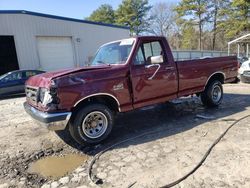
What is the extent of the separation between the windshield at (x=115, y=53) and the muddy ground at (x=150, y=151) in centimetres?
159

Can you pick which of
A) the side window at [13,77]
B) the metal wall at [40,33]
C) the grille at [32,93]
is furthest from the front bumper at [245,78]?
the metal wall at [40,33]

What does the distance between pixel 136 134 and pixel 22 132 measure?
2.81 m

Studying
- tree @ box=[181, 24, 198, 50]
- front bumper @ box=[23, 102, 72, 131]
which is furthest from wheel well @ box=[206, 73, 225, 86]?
tree @ box=[181, 24, 198, 50]

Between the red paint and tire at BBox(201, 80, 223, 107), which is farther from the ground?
the red paint

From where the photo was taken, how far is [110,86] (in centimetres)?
476

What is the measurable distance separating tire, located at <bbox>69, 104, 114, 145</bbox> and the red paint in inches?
10.9

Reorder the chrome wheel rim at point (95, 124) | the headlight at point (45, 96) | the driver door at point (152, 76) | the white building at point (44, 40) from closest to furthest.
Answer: the headlight at point (45, 96)
the chrome wheel rim at point (95, 124)
the driver door at point (152, 76)
the white building at point (44, 40)

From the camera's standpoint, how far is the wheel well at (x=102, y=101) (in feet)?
15.2

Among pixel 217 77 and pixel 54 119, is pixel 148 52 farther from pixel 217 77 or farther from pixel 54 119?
pixel 217 77

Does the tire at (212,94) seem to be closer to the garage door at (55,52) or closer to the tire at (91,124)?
the tire at (91,124)

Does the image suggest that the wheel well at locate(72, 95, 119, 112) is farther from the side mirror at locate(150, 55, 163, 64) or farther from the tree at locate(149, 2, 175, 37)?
the tree at locate(149, 2, 175, 37)

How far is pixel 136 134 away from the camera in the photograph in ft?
17.3

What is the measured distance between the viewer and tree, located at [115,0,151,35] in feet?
146

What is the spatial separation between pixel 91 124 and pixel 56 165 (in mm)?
1015
